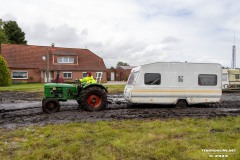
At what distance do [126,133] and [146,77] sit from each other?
18.9 feet

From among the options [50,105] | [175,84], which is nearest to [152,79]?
[175,84]

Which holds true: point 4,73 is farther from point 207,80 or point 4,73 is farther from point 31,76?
point 207,80

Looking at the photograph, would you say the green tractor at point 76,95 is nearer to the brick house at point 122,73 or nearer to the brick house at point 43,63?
the brick house at point 43,63

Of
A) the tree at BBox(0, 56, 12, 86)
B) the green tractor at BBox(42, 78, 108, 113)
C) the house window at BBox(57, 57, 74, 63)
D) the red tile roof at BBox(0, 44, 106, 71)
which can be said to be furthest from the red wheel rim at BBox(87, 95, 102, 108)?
the house window at BBox(57, 57, 74, 63)

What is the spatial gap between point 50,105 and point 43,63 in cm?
3323

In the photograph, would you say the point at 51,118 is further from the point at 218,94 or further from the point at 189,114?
the point at 218,94

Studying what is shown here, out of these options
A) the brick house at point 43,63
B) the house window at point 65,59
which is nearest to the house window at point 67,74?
the brick house at point 43,63

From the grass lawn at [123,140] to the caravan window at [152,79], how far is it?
387 centimetres

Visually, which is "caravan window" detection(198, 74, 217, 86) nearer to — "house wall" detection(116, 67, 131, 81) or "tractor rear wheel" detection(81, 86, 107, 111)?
"tractor rear wheel" detection(81, 86, 107, 111)

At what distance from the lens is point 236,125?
28.9ft

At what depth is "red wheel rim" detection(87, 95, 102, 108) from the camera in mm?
12336

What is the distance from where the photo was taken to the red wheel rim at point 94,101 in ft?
40.5

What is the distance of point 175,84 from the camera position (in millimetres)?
13188

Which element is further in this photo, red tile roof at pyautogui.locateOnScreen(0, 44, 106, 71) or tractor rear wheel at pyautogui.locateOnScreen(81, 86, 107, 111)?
red tile roof at pyautogui.locateOnScreen(0, 44, 106, 71)
